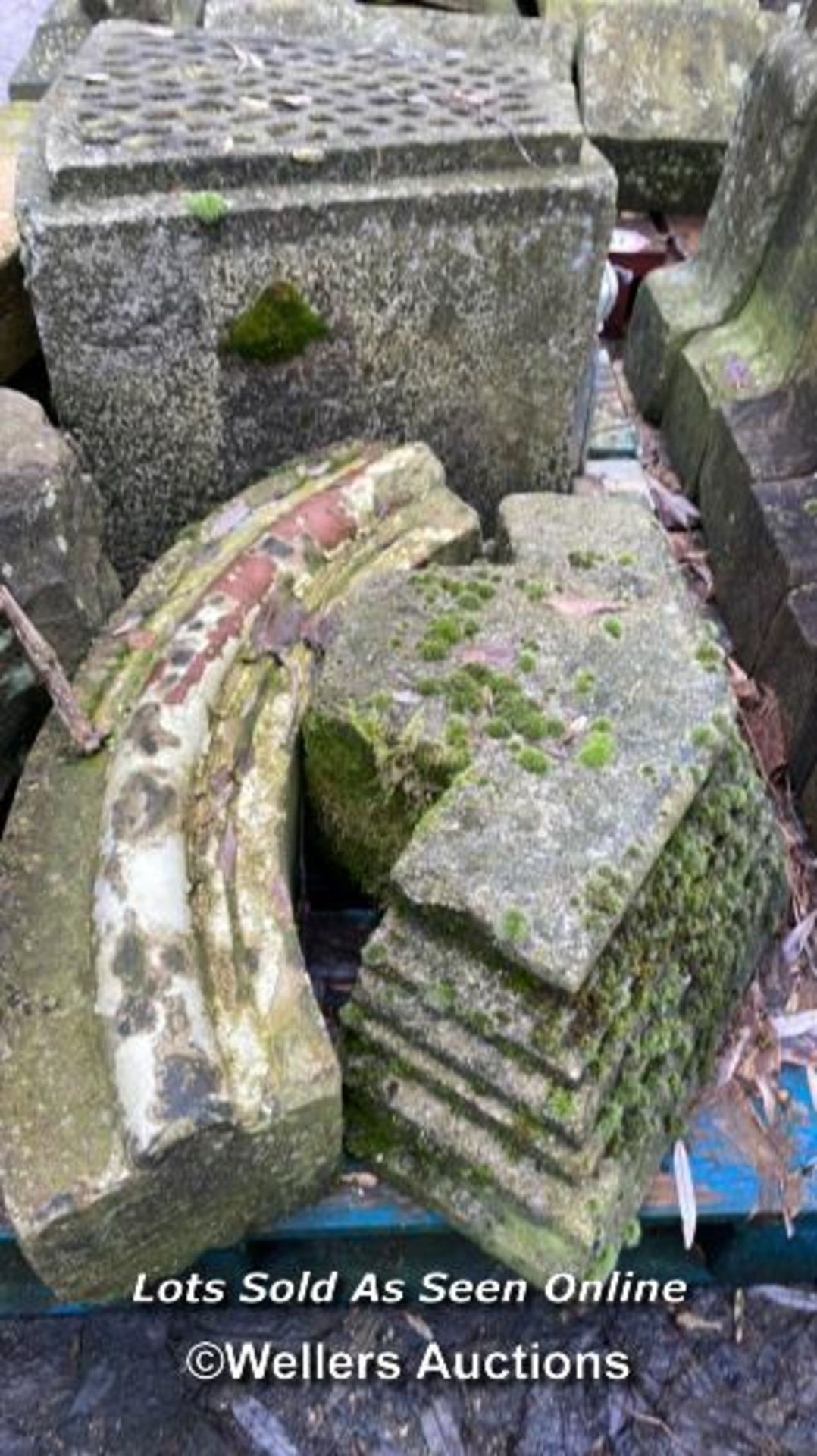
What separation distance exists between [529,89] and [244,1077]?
2.43 m

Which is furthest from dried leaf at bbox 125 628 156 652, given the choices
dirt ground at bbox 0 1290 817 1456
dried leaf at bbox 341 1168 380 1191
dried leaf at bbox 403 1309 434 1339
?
dried leaf at bbox 403 1309 434 1339

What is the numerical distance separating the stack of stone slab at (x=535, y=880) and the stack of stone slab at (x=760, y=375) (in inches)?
26.4

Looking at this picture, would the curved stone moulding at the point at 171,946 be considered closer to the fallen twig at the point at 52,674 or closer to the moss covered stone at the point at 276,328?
the fallen twig at the point at 52,674

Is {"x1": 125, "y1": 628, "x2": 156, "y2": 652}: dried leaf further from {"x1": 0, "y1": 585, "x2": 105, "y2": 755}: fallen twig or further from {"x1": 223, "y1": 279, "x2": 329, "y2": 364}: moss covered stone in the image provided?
{"x1": 223, "y1": 279, "x2": 329, "y2": 364}: moss covered stone

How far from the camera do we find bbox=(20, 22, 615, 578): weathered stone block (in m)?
2.65

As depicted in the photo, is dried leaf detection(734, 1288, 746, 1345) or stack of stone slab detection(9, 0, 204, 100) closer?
dried leaf detection(734, 1288, 746, 1345)

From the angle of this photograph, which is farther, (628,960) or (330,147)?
(330,147)

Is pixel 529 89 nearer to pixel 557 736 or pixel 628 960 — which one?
pixel 557 736

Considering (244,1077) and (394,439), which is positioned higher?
(394,439)

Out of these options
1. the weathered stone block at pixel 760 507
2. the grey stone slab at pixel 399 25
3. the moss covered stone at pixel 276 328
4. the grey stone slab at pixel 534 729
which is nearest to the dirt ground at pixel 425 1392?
the grey stone slab at pixel 534 729

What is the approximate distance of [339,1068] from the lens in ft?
6.83

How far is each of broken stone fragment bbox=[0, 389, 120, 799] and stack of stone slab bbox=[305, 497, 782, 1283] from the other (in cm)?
55

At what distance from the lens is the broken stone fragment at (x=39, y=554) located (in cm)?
238

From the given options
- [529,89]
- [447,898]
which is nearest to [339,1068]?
[447,898]
